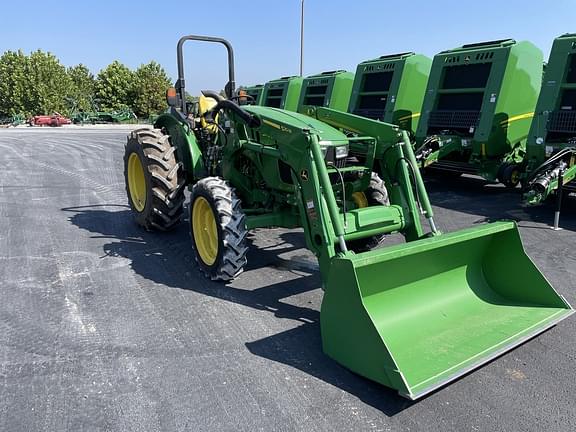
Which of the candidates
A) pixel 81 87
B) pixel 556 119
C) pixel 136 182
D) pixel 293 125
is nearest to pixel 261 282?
pixel 293 125

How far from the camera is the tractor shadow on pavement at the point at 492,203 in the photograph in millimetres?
6926

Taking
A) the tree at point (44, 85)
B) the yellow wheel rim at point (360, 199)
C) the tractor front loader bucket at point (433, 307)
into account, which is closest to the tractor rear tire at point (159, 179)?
the yellow wheel rim at point (360, 199)

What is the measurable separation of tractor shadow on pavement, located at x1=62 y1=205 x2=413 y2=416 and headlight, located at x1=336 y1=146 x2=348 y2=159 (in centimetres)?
117

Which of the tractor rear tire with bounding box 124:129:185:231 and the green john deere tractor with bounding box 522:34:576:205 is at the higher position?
the green john deere tractor with bounding box 522:34:576:205

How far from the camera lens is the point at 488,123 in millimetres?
8516

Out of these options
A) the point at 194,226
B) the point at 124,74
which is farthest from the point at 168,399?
the point at 124,74

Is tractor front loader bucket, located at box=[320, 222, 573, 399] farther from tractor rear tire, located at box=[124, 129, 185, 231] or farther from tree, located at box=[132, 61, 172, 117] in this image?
tree, located at box=[132, 61, 172, 117]

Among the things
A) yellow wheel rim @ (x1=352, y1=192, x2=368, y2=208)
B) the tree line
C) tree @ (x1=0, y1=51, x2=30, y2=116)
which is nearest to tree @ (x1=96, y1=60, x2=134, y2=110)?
the tree line

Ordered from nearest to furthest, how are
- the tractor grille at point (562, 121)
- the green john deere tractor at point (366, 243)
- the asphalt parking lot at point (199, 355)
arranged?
1. the asphalt parking lot at point (199, 355)
2. the green john deere tractor at point (366, 243)
3. the tractor grille at point (562, 121)

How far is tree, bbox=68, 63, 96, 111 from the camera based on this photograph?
4769 centimetres

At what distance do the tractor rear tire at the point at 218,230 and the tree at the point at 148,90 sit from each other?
44810 millimetres

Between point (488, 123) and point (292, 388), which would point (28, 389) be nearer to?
point (292, 388)

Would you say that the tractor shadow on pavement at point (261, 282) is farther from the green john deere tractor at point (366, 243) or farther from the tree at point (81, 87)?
the tree at point (81, 87)

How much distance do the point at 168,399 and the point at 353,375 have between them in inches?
43.5
